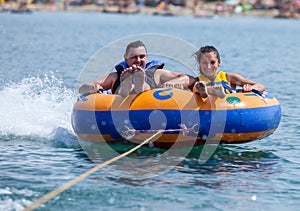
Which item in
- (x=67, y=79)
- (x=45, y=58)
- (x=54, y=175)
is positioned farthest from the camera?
(x=45, y=58)

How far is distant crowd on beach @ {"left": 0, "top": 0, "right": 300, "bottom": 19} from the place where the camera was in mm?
87250

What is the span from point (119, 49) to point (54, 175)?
21.3m

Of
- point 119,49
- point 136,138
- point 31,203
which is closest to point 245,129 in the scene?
point 136,138

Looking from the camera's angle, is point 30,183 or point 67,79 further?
point 67,79

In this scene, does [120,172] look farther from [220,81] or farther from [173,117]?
[220,81]

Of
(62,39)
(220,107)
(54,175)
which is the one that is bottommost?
(62,39)

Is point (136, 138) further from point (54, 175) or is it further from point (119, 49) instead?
point (119, 49)

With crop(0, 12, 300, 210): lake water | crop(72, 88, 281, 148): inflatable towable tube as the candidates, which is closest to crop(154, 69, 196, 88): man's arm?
crop(72, 88, 281, 148): inflatable towable tube

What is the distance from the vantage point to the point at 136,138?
8.61 metres

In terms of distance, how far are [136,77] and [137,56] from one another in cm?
41

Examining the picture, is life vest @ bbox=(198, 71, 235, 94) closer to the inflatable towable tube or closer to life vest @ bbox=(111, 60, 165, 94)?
the inflatable towable tube

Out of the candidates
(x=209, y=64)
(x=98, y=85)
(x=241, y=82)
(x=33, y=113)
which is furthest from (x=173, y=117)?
(x=33, y=113)

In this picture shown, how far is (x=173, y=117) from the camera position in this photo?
8461mm

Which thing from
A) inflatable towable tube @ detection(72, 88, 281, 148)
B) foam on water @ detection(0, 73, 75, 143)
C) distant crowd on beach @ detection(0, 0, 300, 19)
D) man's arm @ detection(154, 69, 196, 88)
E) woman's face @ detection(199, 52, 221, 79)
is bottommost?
distant crowd on beach @ detection(0, 0, 300, 19)
